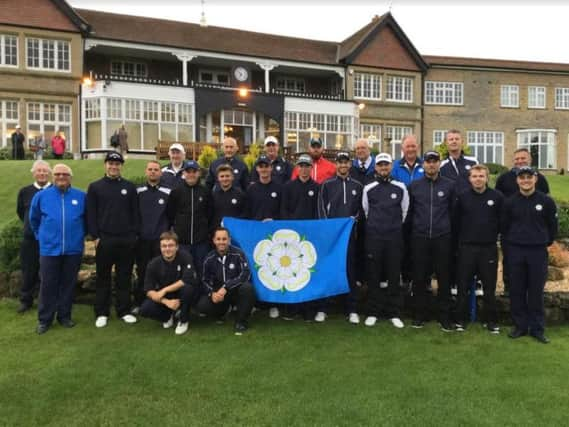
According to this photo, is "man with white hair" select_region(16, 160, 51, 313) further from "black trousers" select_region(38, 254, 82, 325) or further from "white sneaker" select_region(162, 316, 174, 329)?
"white sneaker" select_region(162, 316, 174, 329)

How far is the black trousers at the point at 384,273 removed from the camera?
19.6ft

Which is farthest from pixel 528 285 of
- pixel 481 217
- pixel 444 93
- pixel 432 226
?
pixel 444 93

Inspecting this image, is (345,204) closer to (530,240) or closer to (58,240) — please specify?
(530,240)

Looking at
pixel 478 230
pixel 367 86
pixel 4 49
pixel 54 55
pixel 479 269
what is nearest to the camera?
pixel 478 230

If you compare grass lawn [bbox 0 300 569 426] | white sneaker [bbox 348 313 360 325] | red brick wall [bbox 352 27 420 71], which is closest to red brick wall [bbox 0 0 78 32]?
red brick wall [bbox 352 27 420 71]

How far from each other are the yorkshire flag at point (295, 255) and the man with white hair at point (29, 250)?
2671mm

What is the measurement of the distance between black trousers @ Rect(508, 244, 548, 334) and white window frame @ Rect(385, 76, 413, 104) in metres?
28.2

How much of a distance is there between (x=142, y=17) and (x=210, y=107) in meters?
7.98

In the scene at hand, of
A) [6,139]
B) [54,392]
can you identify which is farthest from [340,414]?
[6,139]

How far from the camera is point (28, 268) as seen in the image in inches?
267

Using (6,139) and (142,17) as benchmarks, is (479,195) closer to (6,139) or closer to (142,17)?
(6,139)

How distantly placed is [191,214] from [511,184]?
4170mm

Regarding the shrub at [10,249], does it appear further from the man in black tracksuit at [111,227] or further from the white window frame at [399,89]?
the white window frame at [399,89]

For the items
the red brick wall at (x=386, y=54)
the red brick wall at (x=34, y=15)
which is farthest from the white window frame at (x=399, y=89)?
the red brick wall at (x=34, y=15)
